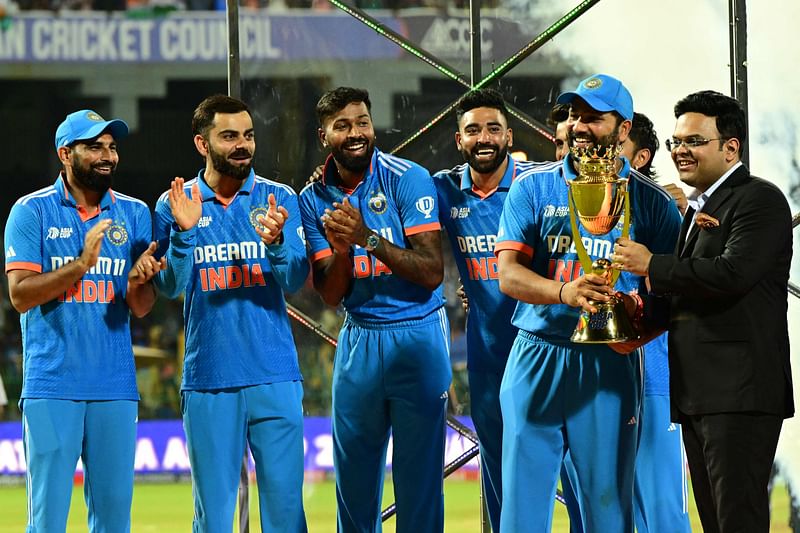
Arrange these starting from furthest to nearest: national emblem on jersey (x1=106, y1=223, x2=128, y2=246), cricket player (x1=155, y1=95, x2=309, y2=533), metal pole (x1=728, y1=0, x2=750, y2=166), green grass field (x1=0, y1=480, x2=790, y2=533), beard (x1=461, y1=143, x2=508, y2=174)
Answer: green grass field (x1=0, y1=480, x2=790, y2=533) → metal pole (x1=728, y1=0, x2=750, y2=166) → beard (x1=461, y1=143, x2=508, y2=174) → national emblem on jersey (x1=106, y1=223, x2=128, y2=246) → cricket player (x1=155, y1=95, x2=309, y2=533)

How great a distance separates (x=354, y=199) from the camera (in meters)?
3.59

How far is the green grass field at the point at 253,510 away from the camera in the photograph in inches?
176

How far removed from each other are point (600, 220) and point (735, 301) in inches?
15.4

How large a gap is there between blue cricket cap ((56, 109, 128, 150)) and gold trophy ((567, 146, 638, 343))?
157cm

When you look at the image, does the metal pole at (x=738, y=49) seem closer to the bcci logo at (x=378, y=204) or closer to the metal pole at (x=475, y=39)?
the metal pole at (x=475, y=39)

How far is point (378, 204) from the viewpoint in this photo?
3574 millimetres

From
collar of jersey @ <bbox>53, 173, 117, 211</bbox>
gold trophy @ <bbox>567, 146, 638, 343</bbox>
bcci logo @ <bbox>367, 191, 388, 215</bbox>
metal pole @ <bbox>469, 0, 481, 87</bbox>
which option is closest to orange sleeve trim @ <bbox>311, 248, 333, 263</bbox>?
bcci logo @ <bbox>367, 191, 388, 215</bbox>

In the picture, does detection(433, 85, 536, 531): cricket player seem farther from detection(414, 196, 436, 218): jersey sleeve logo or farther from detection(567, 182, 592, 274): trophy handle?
detection(567, 182, 592, 274): trophy handle

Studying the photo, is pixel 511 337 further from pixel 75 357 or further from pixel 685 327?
pixel 75 357

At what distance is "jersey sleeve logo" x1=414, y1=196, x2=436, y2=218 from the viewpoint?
3.55 m

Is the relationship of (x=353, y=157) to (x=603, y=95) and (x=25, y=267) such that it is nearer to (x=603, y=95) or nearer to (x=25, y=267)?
(x=603, y=95)

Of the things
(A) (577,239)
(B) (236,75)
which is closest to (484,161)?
(A) (577,239)

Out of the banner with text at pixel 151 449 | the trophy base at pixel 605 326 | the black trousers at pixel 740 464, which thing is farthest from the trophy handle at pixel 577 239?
the banner with text at pixel 151 449

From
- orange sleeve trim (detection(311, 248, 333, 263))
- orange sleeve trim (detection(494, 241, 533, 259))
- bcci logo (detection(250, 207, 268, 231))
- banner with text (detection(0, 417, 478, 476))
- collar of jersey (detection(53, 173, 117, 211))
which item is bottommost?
banner with text (detection(0, 417, 478, 476))
